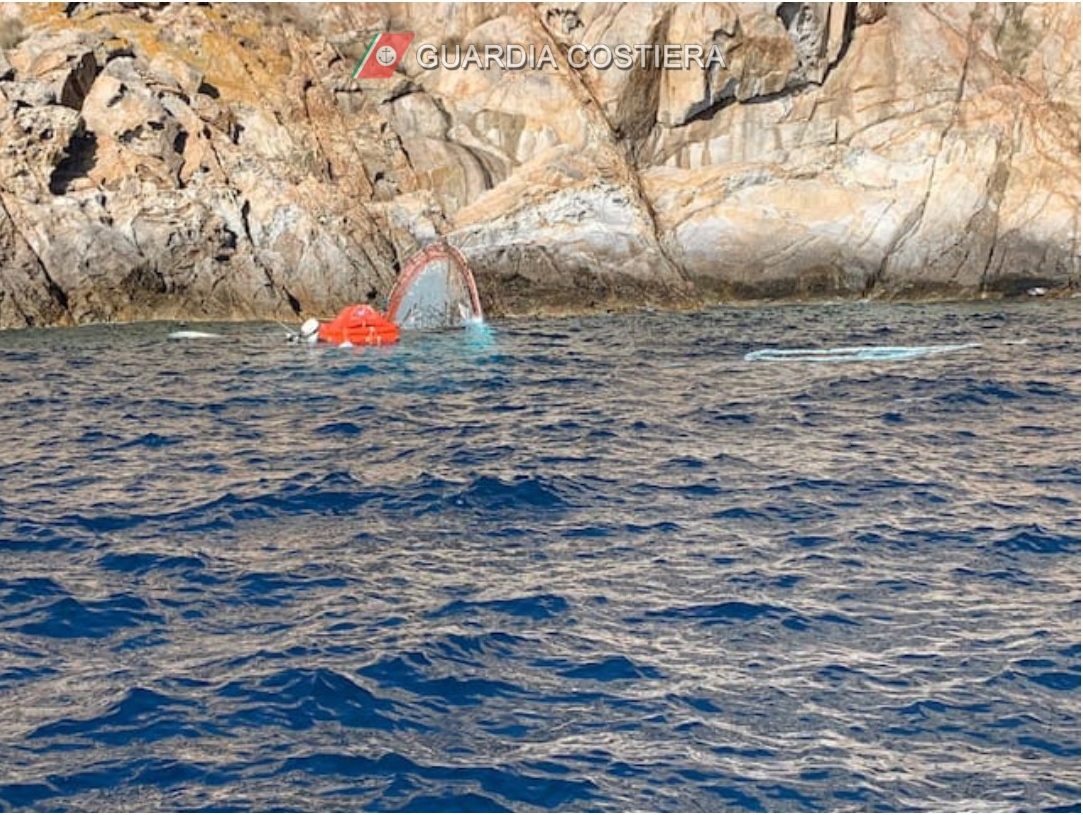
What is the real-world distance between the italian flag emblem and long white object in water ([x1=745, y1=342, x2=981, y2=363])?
19.2m

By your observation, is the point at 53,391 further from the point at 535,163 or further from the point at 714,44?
the point at 714,44

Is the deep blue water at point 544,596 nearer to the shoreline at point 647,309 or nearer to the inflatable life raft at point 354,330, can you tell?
the inflatable life raft at point 354,330

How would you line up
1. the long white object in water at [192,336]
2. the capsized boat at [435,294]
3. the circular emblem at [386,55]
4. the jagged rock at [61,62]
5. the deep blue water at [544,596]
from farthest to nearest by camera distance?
the circular emblem at [386,55], the jagged rock at [61,62], the capsized boat at [435,294], the long white object in water at [192,336], the deep blue water at [544,596]

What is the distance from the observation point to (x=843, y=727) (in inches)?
489

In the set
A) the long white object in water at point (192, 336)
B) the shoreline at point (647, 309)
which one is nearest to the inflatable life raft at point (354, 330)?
the long white object in water at point (192, 336)

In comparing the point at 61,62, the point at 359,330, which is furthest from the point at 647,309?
the point at 61,62

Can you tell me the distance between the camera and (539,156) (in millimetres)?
45281

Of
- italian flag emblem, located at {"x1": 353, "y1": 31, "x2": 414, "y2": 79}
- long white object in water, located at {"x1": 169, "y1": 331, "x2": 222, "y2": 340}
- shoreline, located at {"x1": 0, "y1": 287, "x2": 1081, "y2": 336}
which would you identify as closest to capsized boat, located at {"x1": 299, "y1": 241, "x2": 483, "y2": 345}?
shoreline, located at {"x1": 0, "y1": 287, "x2": 1081, "y2": 336}

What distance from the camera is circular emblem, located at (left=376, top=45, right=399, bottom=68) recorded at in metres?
47.1

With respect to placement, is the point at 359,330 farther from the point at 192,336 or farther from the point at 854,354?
the point at 854,354

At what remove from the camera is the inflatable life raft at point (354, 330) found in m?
35.7

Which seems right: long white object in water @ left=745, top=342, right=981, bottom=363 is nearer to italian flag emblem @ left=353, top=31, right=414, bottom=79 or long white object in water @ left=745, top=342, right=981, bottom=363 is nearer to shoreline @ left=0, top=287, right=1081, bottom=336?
shoreline @ left=0, top=287, right=1081, bottom=336

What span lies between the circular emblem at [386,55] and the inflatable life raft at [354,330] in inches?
541

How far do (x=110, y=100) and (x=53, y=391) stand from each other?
52.6 ft
